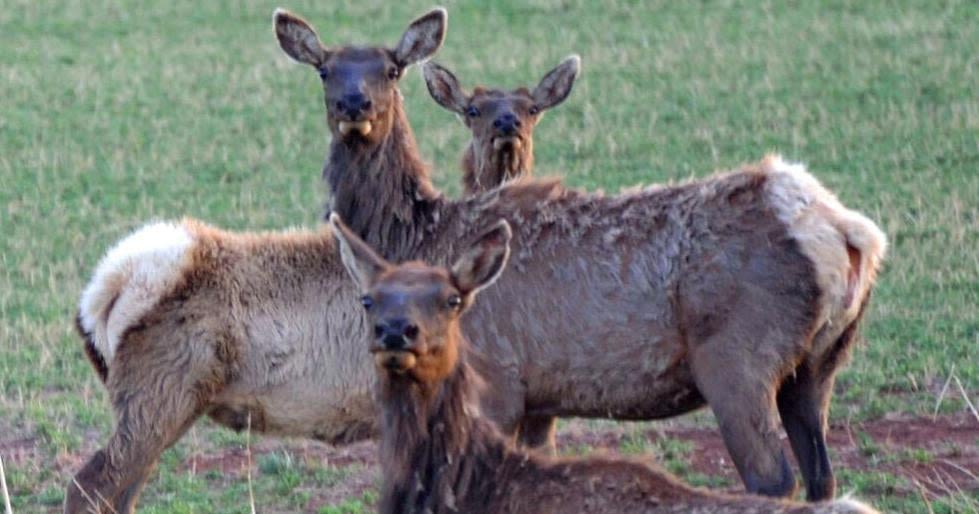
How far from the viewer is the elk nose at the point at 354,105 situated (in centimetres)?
833

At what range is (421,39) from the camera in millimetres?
8922

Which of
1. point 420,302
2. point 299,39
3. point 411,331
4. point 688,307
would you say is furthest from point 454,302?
point 299,39

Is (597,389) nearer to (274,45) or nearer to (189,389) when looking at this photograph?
(189,389)

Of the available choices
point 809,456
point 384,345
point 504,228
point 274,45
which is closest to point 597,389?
point 809,456

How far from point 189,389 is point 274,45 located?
A: 1428 cm

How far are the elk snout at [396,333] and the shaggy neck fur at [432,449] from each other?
0.90ft

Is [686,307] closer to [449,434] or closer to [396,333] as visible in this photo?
[449,434]

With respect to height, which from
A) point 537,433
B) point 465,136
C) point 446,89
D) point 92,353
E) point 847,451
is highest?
point 446,89

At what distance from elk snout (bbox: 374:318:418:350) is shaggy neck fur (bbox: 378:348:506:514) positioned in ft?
0.90

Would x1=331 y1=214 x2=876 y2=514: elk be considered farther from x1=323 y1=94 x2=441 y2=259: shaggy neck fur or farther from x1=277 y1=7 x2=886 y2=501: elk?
x1=323 y1=94 x2=441 y2=259: shaggy neck fur

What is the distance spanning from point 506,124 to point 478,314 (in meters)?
3.07

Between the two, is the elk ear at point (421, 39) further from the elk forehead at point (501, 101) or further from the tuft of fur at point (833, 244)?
the tuft of fur at point (833, 244)

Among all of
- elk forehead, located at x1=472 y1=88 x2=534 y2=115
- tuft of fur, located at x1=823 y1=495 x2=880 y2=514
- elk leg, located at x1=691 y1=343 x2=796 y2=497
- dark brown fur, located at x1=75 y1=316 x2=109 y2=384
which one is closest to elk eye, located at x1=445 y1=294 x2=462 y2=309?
tuft of fur, located at x1=823 y1=495 x2=880 y2=514

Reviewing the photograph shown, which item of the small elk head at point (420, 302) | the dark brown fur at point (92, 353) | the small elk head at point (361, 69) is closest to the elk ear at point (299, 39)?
the small elk head at point (361, 69)
